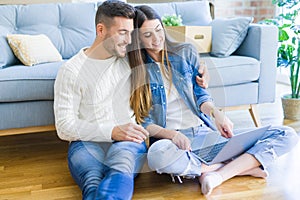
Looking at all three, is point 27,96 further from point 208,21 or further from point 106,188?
point 208,21

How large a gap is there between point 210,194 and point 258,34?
1.08 metres

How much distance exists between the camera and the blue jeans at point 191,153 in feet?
4.90

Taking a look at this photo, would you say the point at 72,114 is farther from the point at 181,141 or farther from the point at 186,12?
the point at 186,12

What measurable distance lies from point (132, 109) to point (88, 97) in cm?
20

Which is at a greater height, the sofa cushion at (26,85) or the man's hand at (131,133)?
the sofa cushion at (26,85)

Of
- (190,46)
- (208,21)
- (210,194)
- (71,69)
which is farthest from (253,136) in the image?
(208,21)

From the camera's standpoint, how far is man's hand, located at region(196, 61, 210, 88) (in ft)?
4.76

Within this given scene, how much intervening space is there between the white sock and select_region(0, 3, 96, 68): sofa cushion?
3.99 ft

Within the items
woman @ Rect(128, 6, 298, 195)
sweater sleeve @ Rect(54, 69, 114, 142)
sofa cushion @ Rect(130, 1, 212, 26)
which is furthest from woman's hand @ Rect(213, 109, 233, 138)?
sofa cushion @ Rect(130, 1, 212, 26)

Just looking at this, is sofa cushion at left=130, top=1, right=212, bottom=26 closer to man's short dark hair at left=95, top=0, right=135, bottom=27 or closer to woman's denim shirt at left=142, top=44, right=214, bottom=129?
man's short dark hair at left=95, top=0, right=135, bottom=27

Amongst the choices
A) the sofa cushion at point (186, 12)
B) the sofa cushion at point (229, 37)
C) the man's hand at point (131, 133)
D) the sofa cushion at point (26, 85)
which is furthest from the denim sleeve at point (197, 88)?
the sofa cushion at point (186, 12)

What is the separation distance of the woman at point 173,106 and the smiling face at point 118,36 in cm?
3

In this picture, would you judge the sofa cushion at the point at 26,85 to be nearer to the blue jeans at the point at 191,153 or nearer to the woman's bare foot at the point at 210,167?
the blue jeans at the point at 191,153

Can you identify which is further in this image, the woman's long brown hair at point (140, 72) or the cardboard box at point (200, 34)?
the cardboard box at point (200, 34)
